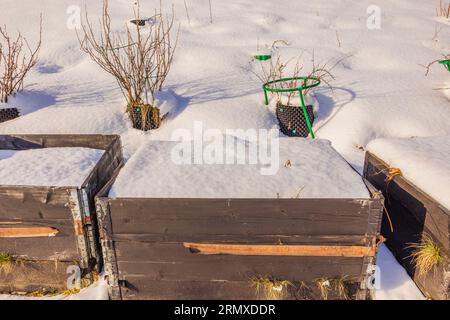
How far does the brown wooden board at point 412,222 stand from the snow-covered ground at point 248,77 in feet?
0.33

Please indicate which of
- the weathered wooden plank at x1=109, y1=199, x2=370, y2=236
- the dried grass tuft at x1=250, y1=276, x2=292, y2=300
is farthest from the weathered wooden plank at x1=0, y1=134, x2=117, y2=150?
the dried grass tuft at x1=250, y1=276, x2=292, y2=300

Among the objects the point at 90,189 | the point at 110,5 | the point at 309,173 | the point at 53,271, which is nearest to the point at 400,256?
the point at 309,173

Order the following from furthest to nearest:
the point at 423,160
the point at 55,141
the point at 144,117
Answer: the point at 144,117
the point at 55,141
the point at 423,160

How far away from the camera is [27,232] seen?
2008 millimetres

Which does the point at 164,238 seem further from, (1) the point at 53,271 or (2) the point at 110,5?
(2) the point at 110,5

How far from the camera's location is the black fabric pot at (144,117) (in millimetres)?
4438

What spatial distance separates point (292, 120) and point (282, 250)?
2903 millimetres

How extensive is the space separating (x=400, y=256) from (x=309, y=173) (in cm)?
95

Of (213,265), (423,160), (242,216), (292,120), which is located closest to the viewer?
(242,216)

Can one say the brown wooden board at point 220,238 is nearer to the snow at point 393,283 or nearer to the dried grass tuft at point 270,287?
the dried grass tuft at point 270,287

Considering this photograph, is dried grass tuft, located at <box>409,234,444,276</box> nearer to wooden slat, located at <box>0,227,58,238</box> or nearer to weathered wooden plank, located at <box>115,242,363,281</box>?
weathered wooden plank, located at <box>115,242,363,281</box>

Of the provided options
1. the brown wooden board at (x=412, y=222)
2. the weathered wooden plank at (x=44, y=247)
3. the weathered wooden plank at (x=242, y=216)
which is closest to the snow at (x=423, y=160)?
the brown wooden board at (x=412, y=222)

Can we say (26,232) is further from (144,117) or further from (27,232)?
(144,117)

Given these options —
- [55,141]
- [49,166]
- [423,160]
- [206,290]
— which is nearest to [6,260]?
[49,166]
